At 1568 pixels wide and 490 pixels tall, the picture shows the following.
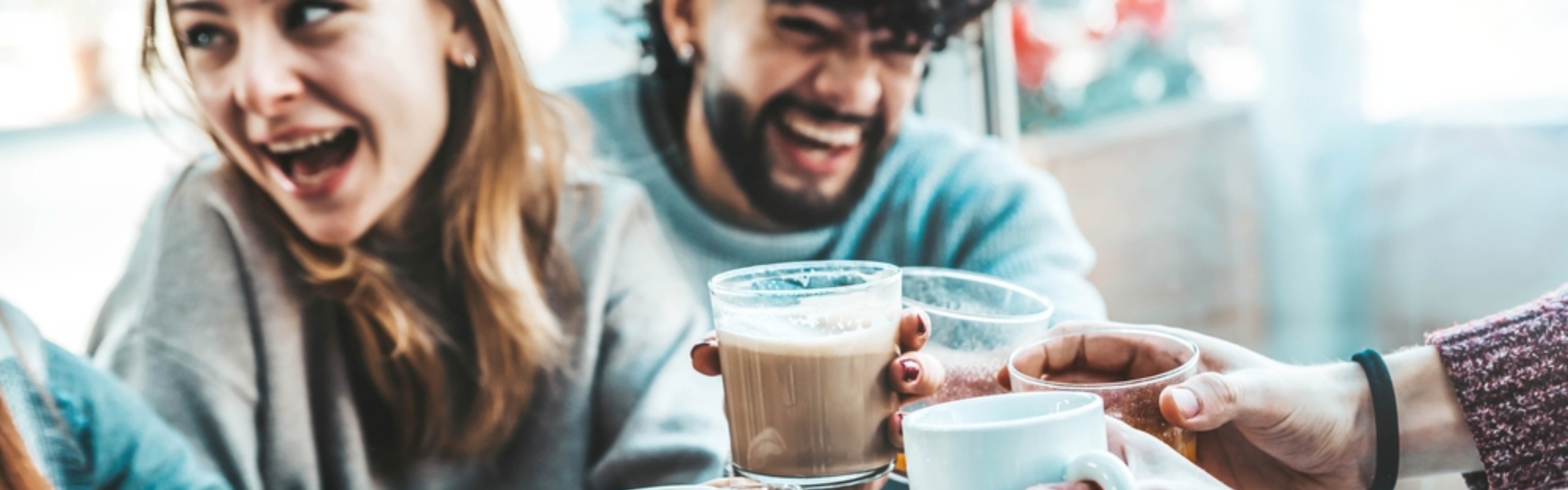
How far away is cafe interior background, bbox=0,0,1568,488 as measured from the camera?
6.08 feet

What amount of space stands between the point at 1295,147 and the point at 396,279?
1.92m

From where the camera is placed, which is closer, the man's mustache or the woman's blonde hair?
the woman's blonde hair

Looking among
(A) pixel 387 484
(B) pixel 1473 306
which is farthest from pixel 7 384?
(B) pixel 1473 306

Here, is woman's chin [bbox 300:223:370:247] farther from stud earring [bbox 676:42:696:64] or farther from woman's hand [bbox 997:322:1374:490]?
woman's hand [bbox 997:322:1374:490]

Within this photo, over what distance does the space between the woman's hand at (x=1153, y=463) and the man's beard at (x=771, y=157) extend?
65cm

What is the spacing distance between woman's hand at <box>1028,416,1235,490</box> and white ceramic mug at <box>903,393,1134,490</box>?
2.0 inches

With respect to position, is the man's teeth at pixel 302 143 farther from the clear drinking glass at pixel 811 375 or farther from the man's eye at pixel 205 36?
the clear drinking glass at pixel 811 375

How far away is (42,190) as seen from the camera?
40.4 inches

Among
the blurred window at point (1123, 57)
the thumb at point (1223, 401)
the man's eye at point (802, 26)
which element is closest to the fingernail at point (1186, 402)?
the thumb at point (1223, 401)

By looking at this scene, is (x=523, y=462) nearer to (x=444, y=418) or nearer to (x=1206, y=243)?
(x=444, y=418)

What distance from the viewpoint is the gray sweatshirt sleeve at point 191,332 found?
105cm

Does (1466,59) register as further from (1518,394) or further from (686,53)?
(686,53)

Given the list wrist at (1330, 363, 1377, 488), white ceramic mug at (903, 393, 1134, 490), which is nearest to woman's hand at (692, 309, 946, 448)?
white ceramic mug at (903, 393, 1134, 490)

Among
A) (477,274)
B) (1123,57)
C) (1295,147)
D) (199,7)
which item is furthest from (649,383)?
(1295,147)
